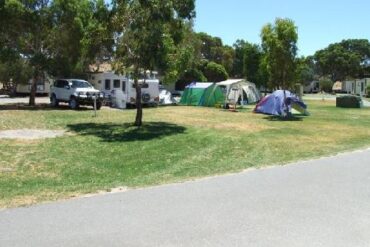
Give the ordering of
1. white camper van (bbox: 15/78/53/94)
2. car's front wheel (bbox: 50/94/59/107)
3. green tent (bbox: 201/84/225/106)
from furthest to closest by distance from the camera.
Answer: white camper van (bbox: 15/78/53/94), green tent (bbox: 201/84/225/106), car's front wheel (bbox: 50/94/59/107)

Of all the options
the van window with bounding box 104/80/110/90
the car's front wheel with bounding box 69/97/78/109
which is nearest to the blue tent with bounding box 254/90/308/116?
the car's front wheel with bounding box 69/97/78/109

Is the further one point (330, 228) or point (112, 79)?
point (112, 79)

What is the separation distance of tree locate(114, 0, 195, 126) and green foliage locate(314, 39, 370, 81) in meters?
91.4

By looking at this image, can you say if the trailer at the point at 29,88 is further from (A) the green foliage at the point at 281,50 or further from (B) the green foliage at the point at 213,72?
(A) the green foliage at the point at 281,50

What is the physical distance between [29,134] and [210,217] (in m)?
10.5

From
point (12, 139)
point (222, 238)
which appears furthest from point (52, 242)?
point (12, 139)

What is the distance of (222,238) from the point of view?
5648 mm

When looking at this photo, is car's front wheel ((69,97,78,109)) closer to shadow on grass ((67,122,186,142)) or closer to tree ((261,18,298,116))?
shadow on grass ((67,122,186,142))

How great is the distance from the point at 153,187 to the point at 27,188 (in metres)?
2.01

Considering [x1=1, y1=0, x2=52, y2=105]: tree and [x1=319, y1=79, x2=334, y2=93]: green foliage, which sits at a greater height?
[x1=1, y1=0, x2=52, y2=105]: tree

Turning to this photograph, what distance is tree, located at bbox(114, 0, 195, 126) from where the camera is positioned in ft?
57.2

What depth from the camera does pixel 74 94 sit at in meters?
30.2

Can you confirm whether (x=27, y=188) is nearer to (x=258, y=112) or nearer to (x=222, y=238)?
(x=222, y=238)

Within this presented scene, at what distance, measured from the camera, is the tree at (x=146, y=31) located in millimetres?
17438
